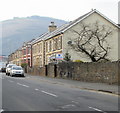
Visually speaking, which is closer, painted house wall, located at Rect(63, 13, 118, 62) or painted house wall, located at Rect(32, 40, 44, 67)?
painted house wall, located at Rect(63, 13, 118, 62)

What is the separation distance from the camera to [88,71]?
31.1 m

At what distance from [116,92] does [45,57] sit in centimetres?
4284

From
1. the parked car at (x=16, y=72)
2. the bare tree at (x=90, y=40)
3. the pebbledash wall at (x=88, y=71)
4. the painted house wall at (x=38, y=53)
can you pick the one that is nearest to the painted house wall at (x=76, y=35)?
the bare tree at (x=90, y=40)

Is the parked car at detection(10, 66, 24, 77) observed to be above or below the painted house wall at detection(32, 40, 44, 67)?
below

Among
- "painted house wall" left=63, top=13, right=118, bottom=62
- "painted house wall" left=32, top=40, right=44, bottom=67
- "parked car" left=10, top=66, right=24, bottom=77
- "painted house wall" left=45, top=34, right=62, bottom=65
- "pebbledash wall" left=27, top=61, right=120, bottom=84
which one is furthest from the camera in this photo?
"painted house wall" left=32, top=40, right=44, bottom=67

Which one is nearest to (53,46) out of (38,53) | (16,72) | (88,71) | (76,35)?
(76,35)

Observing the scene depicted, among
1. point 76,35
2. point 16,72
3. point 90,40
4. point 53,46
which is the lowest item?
point 16,72

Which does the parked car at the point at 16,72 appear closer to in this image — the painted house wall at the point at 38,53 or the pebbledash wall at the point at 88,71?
the pebbledash wall at the point at 88,71

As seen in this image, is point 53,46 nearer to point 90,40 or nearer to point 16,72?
point 90,40

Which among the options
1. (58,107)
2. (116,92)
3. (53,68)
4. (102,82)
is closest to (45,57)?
(53,68)

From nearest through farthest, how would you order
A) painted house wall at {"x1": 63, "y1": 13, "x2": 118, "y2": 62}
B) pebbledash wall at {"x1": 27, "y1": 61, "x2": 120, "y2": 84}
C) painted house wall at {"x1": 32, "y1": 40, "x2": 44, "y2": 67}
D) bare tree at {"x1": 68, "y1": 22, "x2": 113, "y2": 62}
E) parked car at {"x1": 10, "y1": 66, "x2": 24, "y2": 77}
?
pebbledash wall at {"x1": 27, "y1": 61, "x2": 120, "y2": 84}, bare tree at {"x1": 68, "y1": 22, "x2": 113, "y2": 62}, parked car at {"x1": 10, "y1": 66, "x2": 24, "y2": 77}, painted house wall at {"x1": 63, "y1": 13, "x2": 118, "y2": 62}, painted house wall at {"x1": 32, "y1": 40, "x2": 44, "y2": 67}

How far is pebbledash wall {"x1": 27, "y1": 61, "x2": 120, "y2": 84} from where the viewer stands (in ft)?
85.6

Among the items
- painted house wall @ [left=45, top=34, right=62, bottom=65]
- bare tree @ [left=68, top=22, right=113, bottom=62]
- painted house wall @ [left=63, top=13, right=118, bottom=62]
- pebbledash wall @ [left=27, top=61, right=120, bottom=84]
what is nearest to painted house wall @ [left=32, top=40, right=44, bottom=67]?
painted house wall @ [left=45, top=34, right=62, bottom=65]

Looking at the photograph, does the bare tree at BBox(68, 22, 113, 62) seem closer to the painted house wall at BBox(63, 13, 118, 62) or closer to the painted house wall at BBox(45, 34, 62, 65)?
the painted house wall at BBox(63, 13, 118, 62)
